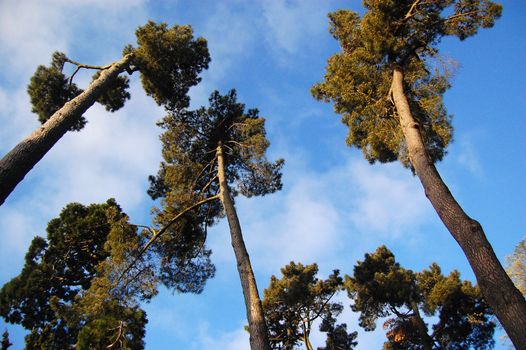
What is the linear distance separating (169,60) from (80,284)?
9210mm

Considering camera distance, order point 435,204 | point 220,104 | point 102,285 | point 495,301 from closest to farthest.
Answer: point 495,301
point 435,204
point 102,285
point 220,104

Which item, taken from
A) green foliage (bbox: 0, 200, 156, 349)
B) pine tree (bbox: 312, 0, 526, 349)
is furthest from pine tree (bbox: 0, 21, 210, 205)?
pine tree (bbox: 312, 0, 526, 349)

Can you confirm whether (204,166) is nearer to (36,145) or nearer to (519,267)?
(36,145)

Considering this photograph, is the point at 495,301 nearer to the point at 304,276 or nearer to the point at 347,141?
the point at 347,141

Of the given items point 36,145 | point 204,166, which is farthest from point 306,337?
point 36,145

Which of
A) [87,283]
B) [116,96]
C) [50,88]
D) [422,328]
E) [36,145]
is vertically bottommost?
[422,328]

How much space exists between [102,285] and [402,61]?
10431 mm

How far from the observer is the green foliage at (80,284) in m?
9.52

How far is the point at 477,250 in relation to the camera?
19.3 ft

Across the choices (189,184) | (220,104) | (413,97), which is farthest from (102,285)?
(413,97)

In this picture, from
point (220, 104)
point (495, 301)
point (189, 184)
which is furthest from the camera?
Result: point (220, 104)

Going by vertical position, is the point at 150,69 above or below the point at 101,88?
above

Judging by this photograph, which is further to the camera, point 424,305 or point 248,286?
point 424,305

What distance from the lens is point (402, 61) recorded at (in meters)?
11.3
